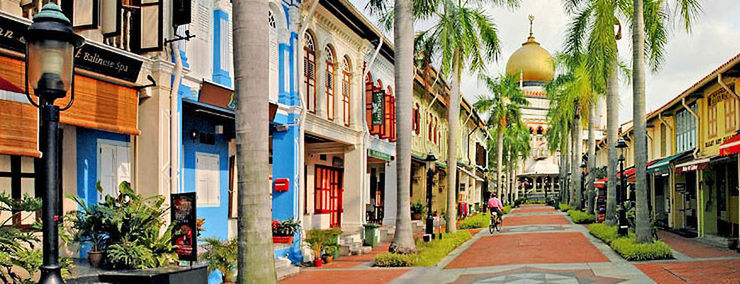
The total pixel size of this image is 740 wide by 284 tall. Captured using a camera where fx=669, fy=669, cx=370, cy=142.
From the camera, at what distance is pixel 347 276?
49.8ft

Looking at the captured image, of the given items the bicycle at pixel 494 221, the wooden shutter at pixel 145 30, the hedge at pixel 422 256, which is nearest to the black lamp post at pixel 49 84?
the wooden shutter at pixel 145 30

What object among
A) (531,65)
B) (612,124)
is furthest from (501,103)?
(531,65)

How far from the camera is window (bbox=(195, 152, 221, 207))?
15430 mm

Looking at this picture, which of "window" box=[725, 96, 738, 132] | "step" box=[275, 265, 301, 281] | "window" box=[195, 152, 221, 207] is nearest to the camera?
"step" box=[275, 265, 301, 281]

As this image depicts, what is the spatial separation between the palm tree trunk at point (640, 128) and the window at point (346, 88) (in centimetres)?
903

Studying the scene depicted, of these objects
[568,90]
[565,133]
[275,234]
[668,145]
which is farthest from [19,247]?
[565,133]

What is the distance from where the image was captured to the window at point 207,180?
15430mm

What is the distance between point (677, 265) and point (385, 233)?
12.1 metres

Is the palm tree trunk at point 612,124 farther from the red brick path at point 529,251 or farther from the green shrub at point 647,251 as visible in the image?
the green shrub at point 647,251

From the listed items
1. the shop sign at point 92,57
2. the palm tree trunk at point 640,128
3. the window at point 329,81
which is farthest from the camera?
the window at point 329,81

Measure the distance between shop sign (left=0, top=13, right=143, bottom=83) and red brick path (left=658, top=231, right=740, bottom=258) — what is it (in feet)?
45.9

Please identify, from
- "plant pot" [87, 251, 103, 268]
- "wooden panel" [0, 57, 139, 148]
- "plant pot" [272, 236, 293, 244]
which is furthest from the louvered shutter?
"plant pot" [272, 236, 293, 244]

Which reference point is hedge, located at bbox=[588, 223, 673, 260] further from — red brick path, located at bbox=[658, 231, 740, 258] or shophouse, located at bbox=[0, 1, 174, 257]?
shophouse, located at bbox=[0, 1, 174, 257]

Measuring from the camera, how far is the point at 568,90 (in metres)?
37.0
